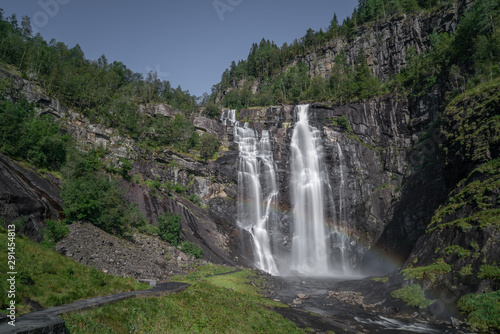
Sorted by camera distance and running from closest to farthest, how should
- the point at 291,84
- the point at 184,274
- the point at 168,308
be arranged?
the point at 168,308, the point at 184,274, the point at 291,84

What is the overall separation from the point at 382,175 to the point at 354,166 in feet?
16.0

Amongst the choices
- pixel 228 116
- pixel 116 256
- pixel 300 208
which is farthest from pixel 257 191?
pixel 116 256

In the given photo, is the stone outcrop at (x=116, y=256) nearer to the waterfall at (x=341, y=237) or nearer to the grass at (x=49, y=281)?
the grass at (x=49, y=281)

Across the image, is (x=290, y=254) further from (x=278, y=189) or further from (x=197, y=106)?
(x=197, y=106)

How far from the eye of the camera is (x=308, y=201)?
46.2 meters

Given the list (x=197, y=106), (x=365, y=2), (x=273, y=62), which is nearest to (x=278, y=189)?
(x=197, y=106)

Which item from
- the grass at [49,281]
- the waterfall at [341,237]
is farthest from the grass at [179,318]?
the waterfall at [341,237]

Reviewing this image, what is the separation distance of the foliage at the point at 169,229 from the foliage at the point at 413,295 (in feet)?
71.1

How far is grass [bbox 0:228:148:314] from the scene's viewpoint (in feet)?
25.6

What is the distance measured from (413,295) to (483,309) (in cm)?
488

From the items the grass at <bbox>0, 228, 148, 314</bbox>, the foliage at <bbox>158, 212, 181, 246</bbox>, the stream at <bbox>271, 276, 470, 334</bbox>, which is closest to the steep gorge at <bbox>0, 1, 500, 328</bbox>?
the stream at <bbox>271, 276, 470, 334</bbox>

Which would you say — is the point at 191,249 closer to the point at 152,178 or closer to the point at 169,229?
the point at 169,229

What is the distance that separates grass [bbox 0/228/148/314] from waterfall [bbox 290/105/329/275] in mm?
32913

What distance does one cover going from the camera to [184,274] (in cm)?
2238
